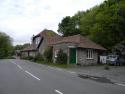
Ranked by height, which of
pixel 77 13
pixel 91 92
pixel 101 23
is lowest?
pixel 91 92

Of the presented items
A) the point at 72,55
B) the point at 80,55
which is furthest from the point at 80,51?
the point at 72,55

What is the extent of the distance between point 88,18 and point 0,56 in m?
39.9

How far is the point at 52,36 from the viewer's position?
69.2m

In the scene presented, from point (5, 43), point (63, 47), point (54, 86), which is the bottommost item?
point (54, 86)

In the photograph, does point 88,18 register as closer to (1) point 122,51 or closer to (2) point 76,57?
(1) point 122,51

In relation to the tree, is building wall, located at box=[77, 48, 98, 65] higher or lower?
lower

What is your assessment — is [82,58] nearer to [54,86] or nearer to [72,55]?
[72,55]

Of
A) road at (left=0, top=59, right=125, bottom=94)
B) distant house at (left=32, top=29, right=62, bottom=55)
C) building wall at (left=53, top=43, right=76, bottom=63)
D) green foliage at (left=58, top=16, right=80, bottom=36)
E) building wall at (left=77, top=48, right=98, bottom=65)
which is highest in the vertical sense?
green foliage at (left=58, top=16, right=80, bottom=36)

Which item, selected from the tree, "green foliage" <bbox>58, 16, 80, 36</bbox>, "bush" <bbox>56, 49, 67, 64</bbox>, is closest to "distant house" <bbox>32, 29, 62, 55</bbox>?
"green foliage" <bbox>58, 16, 80, 36</bbox>

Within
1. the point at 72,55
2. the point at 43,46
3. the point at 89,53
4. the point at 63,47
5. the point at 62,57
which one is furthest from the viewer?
the point at 43,46

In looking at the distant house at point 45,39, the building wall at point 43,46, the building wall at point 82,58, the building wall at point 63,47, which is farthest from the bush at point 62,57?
the building wall at point 43,46

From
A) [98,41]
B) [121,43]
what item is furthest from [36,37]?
[121,43]

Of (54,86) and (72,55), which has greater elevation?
(72,55)

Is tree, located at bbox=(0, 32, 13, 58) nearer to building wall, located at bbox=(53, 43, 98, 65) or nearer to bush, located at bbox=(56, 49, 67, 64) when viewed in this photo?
building wall, located at bbox=(53, 43, 98, 65)
